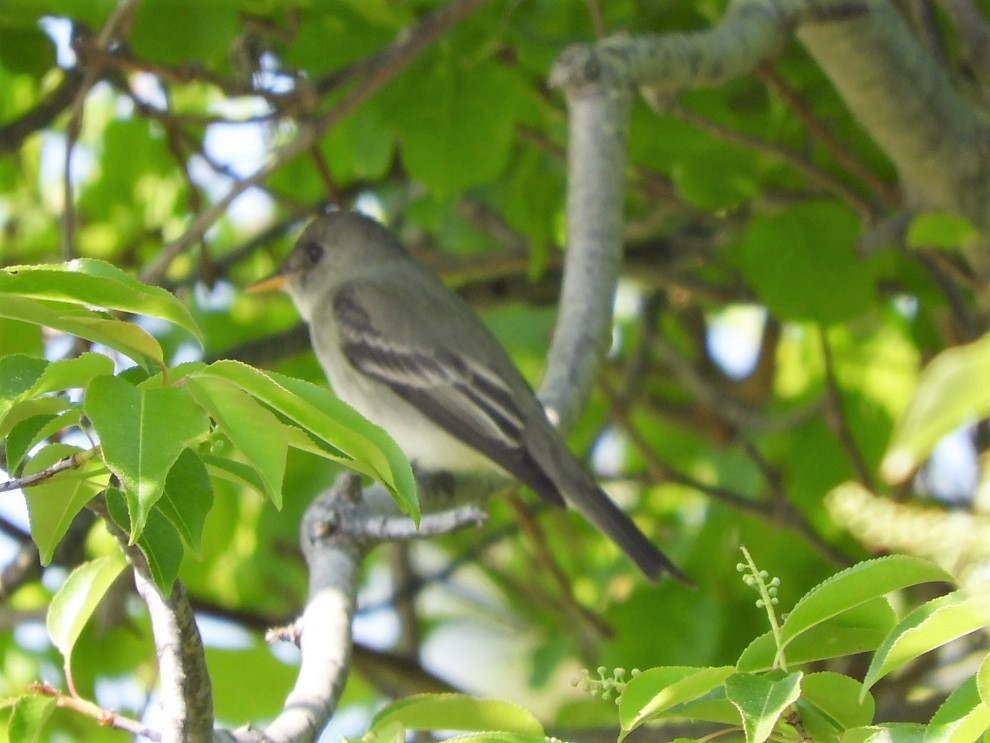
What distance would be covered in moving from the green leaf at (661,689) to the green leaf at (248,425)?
35cm

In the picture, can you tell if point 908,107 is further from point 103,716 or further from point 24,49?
point 103,716

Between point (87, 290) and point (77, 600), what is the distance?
527 mm

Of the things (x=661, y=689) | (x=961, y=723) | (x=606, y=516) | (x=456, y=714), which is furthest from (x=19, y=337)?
(x=961, y=723)

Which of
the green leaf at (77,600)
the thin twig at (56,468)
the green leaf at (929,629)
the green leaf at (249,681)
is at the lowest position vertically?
the green leaf at (249,681)

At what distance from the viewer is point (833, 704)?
4.04ft

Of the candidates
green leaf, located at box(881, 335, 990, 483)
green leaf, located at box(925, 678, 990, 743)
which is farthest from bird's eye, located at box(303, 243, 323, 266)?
green leaf, located at box(881, 335, 990, 483)

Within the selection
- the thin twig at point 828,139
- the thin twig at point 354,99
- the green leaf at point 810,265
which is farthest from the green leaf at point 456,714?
the green leaf at point 810,265

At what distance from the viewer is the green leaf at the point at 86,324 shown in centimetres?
111

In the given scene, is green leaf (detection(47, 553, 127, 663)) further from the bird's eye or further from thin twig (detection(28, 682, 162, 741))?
the bird's eye

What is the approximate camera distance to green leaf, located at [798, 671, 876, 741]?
1218 mm

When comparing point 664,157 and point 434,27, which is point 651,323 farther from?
point 434,27

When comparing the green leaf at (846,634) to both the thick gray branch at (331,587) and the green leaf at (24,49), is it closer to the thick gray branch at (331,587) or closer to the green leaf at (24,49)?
the thick gray branch at (331,587)

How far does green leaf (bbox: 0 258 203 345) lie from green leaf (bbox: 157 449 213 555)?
0.44ft

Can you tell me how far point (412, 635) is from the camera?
13.8 feet
